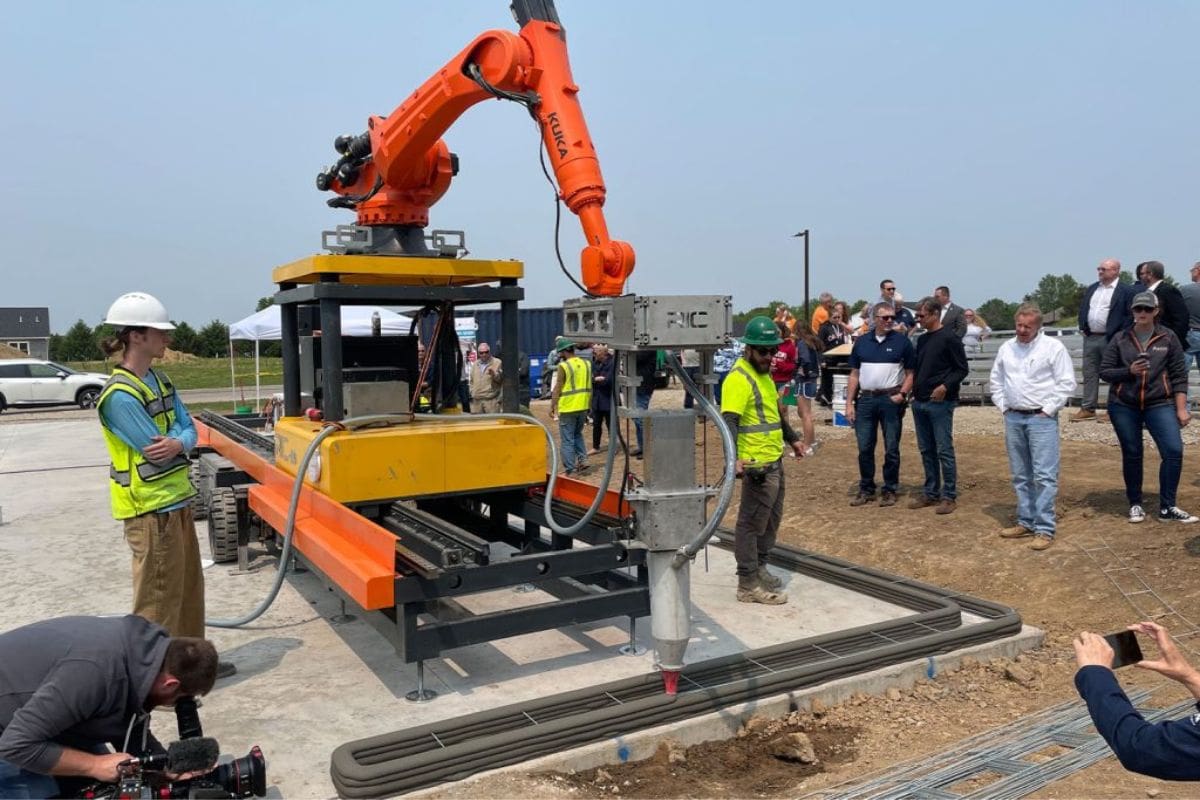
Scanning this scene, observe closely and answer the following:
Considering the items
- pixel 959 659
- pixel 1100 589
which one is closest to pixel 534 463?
pixel 959 659

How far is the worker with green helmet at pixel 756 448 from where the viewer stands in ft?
19.4

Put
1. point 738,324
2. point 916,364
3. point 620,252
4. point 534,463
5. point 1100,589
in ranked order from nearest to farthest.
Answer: point 620,252
point 534,463
point 1100,589
point 916,364
point 738,324

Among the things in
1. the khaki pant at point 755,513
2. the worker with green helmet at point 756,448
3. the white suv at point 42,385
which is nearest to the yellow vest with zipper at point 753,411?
the worker with green helmet at point 756,448

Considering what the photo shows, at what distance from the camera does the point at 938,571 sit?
23.8ft

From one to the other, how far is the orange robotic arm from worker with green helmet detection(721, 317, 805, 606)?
1.54 metres

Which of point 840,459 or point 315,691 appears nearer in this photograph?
point 315,691

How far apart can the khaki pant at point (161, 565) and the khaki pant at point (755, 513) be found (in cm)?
340

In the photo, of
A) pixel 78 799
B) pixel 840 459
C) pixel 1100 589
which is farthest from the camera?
pixel 840 459

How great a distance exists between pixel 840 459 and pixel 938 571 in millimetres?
4581

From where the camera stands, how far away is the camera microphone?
3.03 m

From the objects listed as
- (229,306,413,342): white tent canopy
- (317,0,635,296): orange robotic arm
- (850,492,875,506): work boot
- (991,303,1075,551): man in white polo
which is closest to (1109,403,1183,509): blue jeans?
(991,303,1075,551): man in white polo

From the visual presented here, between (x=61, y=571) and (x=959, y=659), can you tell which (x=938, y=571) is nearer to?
(x=959, y=659)

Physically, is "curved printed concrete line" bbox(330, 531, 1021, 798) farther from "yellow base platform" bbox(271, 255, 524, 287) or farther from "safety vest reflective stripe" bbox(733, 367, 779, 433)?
"yellow base platform" bbox(271, 255, 524, 287)

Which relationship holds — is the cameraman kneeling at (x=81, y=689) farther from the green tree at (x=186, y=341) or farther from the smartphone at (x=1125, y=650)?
the green tree at (x=186, y=341)
